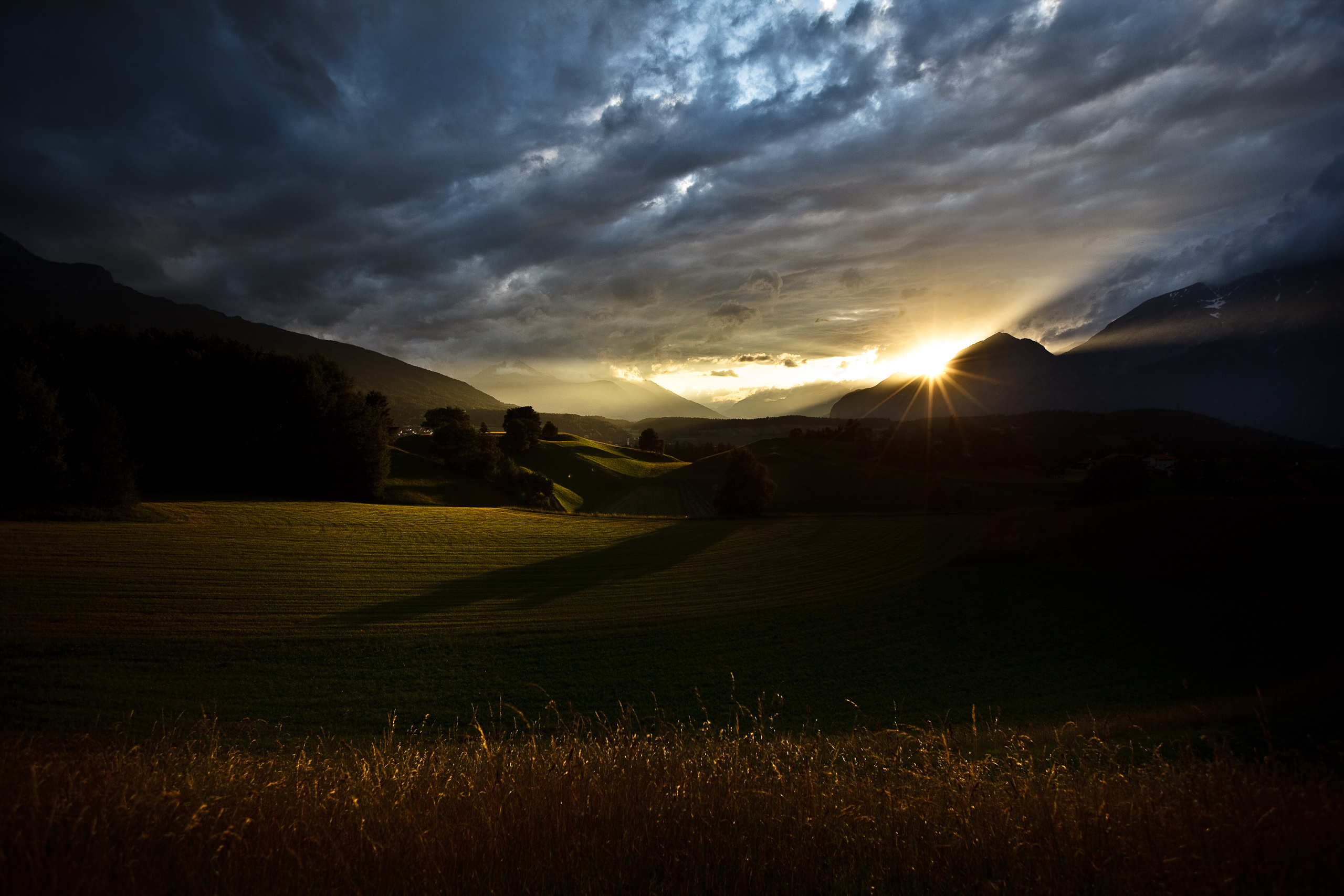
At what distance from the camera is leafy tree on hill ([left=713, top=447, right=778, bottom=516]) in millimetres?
54500

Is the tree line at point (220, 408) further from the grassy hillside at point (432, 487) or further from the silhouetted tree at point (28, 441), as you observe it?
the silhouetted tree at point (28, 441)

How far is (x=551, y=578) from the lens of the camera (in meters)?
29.4

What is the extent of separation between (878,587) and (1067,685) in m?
11.9

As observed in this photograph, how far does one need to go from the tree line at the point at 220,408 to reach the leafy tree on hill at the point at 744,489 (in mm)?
34038

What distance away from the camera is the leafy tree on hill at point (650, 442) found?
394 feet

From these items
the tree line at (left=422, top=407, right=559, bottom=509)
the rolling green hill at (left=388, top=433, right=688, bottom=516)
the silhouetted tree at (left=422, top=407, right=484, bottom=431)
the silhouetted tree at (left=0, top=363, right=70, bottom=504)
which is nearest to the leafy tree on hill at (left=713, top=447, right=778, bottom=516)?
the rolling green hill at (left=388, top=433, right=688, bottom=516)

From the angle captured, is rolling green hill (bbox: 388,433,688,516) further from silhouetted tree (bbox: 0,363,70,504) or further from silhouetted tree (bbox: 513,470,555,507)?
silhouetted tree (bbox: 0,363,70,504)

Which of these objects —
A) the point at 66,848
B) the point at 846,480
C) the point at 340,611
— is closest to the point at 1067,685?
→ the point at 66,848

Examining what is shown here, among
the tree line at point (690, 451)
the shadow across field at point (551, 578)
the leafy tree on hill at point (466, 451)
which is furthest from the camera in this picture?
the tree line at point (690, 451)

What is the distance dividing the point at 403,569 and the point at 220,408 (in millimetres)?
33636

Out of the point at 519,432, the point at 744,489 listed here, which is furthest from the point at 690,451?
the point at 744,489

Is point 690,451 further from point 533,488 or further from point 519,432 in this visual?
point 533,488

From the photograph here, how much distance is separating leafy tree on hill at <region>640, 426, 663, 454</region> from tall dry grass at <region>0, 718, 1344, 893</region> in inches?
4528

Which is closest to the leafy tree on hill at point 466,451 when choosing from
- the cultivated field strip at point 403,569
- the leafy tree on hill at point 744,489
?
the cultivated field strip at point 403,569
